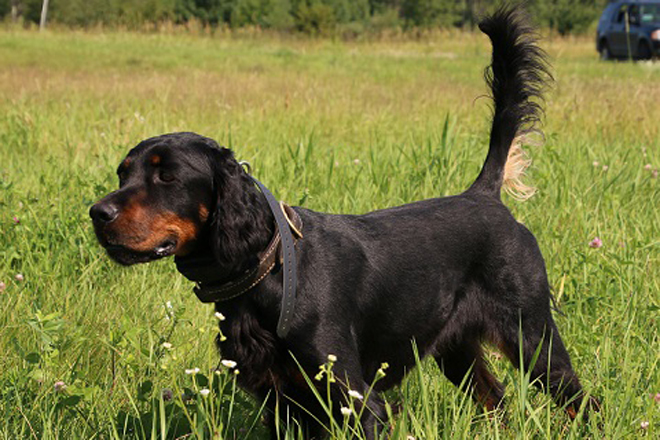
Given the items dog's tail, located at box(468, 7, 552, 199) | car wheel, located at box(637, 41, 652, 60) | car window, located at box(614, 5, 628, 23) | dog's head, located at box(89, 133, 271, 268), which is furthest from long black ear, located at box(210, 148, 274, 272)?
car window, located at box(614, 5, 628, 23)

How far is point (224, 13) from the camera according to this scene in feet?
182

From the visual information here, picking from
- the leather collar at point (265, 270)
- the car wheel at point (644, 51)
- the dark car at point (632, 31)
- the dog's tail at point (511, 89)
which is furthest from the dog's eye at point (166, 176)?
the car wheel at point (644, 51)

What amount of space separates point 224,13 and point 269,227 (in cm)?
5560

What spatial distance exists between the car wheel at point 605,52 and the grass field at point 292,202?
13974mm

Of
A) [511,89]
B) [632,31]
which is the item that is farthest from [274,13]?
[511,89]

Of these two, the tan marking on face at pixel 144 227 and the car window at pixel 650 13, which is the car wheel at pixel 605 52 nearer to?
the car window at pixel 650 13

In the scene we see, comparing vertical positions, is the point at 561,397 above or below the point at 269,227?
below

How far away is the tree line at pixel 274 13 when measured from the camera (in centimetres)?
4481

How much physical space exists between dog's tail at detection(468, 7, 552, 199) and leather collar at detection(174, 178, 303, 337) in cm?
128

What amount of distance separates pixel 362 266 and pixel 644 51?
69.7 ft

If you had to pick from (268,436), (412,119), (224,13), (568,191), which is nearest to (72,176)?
(268,436)

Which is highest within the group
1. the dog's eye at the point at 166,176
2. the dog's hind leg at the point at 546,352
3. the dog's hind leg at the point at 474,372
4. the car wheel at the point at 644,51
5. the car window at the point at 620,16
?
the car window at the point at 620,16

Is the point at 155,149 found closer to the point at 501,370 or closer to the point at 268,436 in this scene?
the point at 268,436

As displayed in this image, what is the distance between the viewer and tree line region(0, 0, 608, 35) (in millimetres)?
44812
